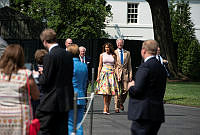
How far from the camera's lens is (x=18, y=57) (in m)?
5.18

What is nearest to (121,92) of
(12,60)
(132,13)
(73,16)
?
(12,60)

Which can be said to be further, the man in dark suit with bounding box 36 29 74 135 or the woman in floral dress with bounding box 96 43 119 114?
the woman in floral dress with bounding box 96 43 119 114

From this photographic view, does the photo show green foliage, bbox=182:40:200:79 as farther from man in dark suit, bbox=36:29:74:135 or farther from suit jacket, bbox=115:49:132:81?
man in dark suit, bbox=36:29:74:135

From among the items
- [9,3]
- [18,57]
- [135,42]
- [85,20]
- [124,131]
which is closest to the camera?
[18,57]

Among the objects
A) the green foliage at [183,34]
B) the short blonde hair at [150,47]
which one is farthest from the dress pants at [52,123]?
the green foliage at [183,34]

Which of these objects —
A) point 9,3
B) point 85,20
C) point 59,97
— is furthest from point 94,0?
point 59,97

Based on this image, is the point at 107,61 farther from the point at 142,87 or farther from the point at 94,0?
the point at 94,0

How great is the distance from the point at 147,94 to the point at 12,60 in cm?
178

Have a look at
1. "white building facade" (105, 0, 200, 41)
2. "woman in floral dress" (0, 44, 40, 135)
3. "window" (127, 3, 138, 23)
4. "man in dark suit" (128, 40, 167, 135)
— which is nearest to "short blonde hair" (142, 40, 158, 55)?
"man in dark suit" (128, 40, 167, 135)

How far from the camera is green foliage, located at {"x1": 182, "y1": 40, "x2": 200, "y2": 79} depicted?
100ft

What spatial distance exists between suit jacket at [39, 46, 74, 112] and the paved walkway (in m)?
3.13

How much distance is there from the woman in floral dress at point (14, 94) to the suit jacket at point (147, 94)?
1.38m

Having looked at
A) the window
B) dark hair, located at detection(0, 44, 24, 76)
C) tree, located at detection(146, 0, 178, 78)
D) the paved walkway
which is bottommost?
the paved walkway

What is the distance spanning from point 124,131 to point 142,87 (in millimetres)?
3908
